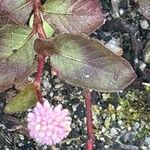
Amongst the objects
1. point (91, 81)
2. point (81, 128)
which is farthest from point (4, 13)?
point (81, 128)

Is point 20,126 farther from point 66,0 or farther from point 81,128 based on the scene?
point 66,0

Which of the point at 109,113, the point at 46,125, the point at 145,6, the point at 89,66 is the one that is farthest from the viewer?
the point at 109,113

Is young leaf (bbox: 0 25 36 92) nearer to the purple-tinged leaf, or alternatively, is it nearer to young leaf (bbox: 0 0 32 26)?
young leaf (bbox: 0 0 32 26)

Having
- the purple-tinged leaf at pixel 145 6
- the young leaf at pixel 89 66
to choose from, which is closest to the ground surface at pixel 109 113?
the purple-tinged leaf at pixel 145 6

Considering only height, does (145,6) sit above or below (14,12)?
below

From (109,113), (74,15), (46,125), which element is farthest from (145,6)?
(46,125)

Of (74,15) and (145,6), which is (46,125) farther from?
(145,6)
